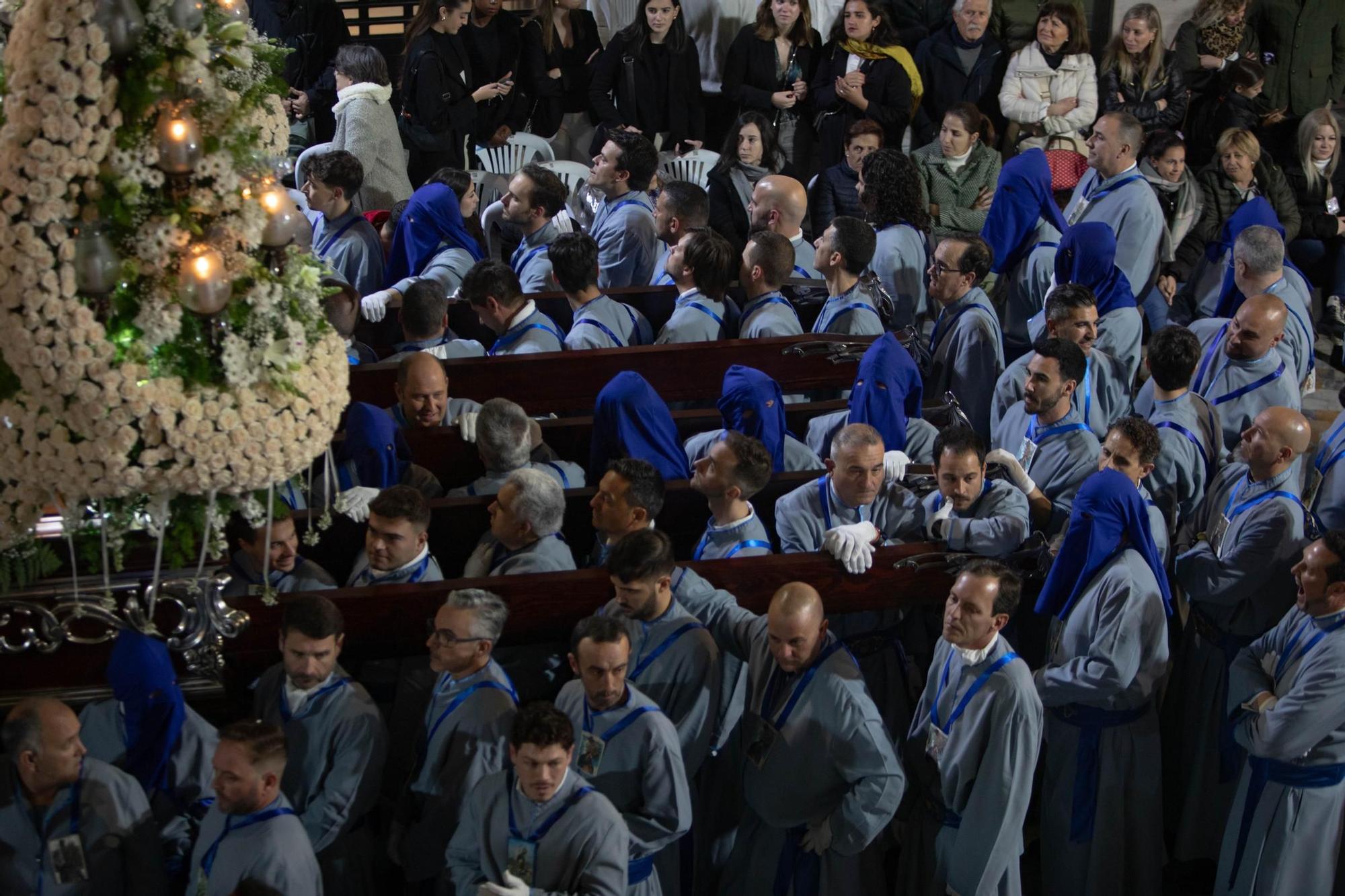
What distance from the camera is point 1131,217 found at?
8.15m

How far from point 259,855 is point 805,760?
65.4 inches

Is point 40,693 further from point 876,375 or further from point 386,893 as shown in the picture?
point 876,375

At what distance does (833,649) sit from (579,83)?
6.32 metres

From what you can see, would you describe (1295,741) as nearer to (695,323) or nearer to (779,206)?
(695,323)

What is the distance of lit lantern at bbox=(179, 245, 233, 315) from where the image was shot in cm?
292

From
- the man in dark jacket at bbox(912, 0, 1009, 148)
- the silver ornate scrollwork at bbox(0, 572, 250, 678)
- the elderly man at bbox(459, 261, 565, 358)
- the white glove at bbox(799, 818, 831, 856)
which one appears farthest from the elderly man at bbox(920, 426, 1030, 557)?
the man in dark jacket at bbox(912, 0, 1009, 148)

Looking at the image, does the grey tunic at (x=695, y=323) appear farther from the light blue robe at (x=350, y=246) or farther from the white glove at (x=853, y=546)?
the white glove at (x=853, y=546)

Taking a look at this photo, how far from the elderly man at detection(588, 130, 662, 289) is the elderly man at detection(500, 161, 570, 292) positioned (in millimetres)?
329

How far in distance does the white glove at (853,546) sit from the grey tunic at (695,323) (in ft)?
6.71

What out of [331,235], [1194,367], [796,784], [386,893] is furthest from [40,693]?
[1194,367]

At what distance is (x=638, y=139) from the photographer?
845 cm

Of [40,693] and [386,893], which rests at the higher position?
[40,693]

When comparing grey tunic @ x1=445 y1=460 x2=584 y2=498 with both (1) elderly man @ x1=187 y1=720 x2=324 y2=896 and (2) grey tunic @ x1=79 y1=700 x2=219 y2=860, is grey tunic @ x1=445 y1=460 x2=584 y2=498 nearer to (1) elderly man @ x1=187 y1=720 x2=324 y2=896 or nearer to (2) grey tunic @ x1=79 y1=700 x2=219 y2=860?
(2) grey tunic @ x1=79 y1=700 x2=219 y2=860

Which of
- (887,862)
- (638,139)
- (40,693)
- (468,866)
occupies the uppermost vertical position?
(638,139)
